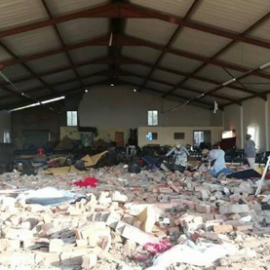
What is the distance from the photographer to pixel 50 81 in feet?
74.0

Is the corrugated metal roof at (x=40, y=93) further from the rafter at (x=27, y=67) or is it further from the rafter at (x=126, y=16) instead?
the rafter at (x=126, y=16)

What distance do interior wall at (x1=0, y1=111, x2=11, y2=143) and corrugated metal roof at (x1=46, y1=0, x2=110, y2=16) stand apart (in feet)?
49.4

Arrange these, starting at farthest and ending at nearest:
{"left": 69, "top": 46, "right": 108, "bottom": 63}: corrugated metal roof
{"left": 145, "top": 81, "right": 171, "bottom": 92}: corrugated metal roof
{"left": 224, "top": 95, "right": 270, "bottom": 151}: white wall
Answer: {"left": 145, "top": 81, "right": 171, "bottom": 92}: corrugated metal roof < {"left": 224, "top": 95, "right": 270, "bottom": 151}: white wall < {"left": 69, "top": 46, "right": 108, "bottom": 63}: corrugated metal roof

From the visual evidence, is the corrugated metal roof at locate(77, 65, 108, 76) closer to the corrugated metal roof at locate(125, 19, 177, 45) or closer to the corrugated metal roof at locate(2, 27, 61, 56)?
the corrugated metal roof at locate(2, 27, 61, 56)

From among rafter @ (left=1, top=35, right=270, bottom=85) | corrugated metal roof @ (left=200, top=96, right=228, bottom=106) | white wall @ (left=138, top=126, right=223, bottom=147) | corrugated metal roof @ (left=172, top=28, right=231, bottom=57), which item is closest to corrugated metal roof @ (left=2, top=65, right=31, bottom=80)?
rafter @ (left=1, top=35, right=270, bottom=85)

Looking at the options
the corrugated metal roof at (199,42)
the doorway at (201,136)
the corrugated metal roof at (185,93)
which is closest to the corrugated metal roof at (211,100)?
the corrugated metal roof at (185,93)

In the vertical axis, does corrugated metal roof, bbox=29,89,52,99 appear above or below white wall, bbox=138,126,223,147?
above

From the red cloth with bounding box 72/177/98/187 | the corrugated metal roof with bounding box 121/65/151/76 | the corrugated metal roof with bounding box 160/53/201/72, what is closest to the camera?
the red cloth with bounding box 72/177/98/187

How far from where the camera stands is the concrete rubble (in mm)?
4457

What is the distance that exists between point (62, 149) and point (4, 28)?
13.4 m

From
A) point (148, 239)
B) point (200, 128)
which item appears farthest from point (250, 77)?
point (148, 239)

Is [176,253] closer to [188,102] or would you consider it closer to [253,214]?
[253,214]

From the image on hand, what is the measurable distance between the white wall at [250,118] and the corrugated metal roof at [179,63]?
4.77 m

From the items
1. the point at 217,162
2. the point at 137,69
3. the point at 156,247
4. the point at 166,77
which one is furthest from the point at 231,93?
the point at 156,247
